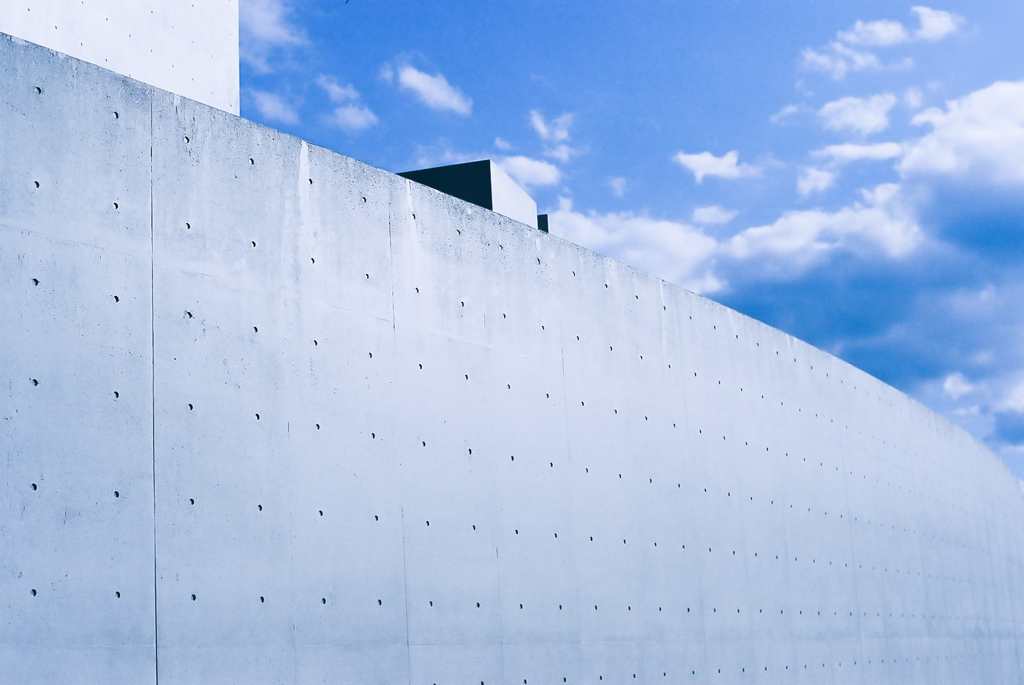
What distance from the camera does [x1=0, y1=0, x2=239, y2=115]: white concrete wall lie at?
24.7ft

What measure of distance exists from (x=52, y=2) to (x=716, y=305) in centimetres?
719

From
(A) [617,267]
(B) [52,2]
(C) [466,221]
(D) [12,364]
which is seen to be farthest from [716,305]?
(D) [12,364]

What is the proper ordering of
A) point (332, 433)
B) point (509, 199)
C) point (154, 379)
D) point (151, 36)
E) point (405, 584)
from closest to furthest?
point (154, 379), point (332, 433), point (405, 584), point (151, 36), point (509, 199)

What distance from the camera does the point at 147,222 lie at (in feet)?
18.0

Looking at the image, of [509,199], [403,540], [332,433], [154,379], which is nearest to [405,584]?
[403,540]

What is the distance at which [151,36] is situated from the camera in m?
8.67

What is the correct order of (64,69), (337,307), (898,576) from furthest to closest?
(898,576) < (337,307) < (64,69)

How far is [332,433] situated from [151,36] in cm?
436

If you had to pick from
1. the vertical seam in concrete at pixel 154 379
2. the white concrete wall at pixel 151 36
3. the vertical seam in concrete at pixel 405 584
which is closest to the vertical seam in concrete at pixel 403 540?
the vertical seam in concrete at pixel 405 584

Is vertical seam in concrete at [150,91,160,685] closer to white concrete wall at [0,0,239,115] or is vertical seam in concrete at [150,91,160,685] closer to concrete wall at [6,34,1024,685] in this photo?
concrete wall at [6,34,1024,685]

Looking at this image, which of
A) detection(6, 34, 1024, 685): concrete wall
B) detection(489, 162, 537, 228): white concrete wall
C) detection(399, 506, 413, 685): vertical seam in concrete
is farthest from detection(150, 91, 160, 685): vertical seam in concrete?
detection(489, 162, 537, 228): white concrete wall

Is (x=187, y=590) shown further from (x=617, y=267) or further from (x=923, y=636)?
(x=923, y=636)

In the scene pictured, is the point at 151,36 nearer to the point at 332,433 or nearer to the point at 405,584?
the point at 332,433

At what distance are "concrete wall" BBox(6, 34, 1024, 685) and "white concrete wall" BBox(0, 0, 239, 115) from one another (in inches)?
99.1
